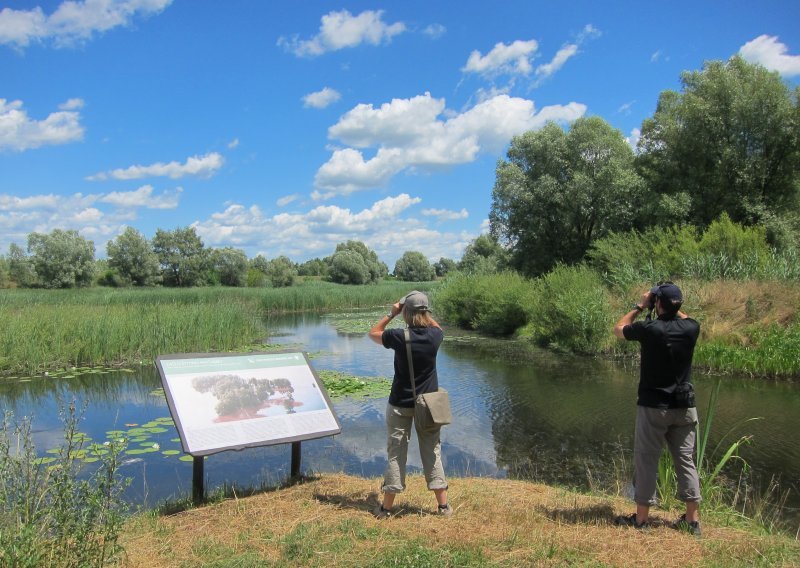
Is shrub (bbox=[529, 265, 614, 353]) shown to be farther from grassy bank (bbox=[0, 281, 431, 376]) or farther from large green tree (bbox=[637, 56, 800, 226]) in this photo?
grassy bank (bbox=[0, 281, 431, 376])

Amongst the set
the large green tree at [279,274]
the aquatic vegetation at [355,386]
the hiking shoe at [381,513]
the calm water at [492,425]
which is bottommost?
the calm water at [492,425]

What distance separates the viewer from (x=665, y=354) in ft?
13.4

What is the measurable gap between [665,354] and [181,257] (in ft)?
194

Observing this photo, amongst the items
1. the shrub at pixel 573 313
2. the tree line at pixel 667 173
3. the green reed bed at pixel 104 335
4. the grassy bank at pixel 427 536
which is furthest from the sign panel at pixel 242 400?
the tree line at pixel 667 173

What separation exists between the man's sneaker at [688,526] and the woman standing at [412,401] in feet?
5.86

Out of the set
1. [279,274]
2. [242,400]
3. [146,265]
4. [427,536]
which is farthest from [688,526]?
[279,274]

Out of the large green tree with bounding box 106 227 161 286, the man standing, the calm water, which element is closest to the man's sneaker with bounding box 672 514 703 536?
the man standing

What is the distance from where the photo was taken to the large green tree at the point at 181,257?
5709cm

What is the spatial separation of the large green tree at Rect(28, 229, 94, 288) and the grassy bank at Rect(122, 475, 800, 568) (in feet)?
Answer: 158

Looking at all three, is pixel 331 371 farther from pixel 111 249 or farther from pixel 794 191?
pixel 111 249

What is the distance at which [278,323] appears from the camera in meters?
31.3

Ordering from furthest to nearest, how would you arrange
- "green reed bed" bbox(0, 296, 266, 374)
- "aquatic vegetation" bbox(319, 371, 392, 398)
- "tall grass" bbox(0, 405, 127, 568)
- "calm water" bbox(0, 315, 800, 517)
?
"green reed bed" bbox(0, 296, 266, 374) < "aquatic vegetation" bbox(319, 371, 392, 398) < "calm water" bbox(0, 315, 800, 517) < "tall grass" bbox(0, 405, 127, 568)

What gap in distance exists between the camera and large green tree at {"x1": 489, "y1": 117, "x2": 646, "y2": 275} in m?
26.0

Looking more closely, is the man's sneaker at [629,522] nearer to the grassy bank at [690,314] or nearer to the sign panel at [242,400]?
the sign panel at [242,400]
